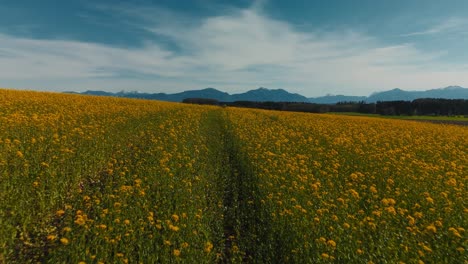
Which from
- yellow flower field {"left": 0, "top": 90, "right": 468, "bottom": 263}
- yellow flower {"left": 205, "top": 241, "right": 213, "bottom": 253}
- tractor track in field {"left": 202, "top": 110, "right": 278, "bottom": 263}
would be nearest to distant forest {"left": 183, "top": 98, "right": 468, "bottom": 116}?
tractor track in field {"left": 202, "top": 110, "right": 278, "bottom": 263}

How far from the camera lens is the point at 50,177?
263 inches

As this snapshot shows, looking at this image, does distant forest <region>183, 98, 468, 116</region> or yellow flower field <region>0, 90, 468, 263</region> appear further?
distant forest <region>183, 98, 468, 116</region>

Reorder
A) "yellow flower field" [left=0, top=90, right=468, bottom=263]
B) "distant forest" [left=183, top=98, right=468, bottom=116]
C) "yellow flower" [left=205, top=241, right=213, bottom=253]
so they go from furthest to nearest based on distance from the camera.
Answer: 1. "distant forest" [left=183, top=98, right=468, bottom=116]
2. "yellow flower field" [left=0, top=90, right=468, bottom=263]
3. "yellow flower" [left=205, top=241, right=213, bottom=253]

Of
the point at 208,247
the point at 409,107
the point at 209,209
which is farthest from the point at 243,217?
the point at 409,107

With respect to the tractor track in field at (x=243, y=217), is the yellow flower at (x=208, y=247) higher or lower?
higher

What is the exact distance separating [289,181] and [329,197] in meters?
1.46

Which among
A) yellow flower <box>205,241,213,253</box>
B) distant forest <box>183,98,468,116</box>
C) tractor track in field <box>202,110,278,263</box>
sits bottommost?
tractor track in field <box>202,110,278,263</box>

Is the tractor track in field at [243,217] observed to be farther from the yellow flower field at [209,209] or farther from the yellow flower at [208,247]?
the yellow flower at [208,247]

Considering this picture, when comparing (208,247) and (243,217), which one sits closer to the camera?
(208,247)

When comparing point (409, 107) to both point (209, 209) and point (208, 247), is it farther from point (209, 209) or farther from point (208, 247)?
point (208, 247)

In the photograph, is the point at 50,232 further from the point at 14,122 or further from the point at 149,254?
the point at 14,122

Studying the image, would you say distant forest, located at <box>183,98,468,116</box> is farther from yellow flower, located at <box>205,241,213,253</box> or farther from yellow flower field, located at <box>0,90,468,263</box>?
yellow flower, located at <box>205,241,213,253</box>

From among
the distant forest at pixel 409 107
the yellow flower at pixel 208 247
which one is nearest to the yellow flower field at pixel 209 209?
the yellow flower at pixel 208 247

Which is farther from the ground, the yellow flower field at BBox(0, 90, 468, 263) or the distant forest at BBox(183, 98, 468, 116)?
the distant forest at BBox(183, 98, 468, 116)
